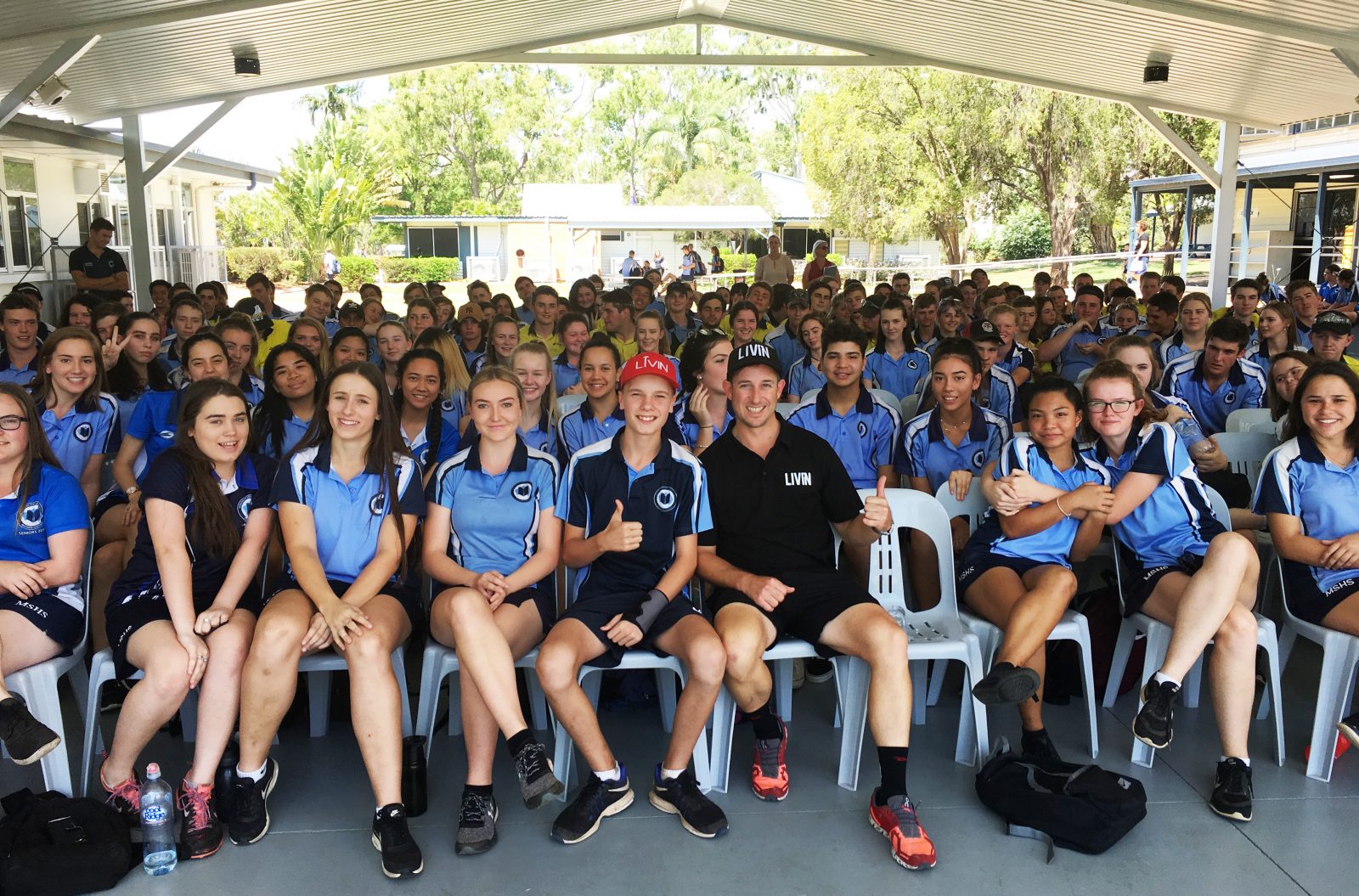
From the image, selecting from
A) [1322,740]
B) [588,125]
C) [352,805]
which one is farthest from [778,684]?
[588,125]

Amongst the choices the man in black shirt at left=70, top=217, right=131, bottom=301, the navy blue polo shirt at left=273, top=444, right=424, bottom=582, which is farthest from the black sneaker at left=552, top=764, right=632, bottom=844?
the man in black shirt at left=70, top=217, right=131, bottom=301

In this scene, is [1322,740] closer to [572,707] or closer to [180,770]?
[572,707]

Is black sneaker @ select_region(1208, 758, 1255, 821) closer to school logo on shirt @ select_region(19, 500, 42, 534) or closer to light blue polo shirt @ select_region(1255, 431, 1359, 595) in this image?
light blue polo shirt @ select_region(1255, 431, 1359, 595)

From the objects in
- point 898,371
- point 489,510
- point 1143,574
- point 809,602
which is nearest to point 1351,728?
point 1143,574

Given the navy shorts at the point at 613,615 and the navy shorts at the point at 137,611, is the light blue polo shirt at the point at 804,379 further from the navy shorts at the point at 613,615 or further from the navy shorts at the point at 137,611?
the navy shorts at the point at 137,611

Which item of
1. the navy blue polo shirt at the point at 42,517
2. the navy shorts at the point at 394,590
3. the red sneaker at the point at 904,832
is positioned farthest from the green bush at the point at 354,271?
the red sneaker at the point at 904,832

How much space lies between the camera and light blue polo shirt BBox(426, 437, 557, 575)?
3.36m

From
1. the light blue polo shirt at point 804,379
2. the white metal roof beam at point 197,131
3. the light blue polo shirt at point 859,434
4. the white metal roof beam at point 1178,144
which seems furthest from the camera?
the white metal roof beam at point 1178,144

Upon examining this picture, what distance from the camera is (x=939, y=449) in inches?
169

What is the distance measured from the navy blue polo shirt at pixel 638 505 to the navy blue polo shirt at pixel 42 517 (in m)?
1.38

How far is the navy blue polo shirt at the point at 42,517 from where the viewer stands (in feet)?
10.1

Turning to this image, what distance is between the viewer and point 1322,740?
323cm

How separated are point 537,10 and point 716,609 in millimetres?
7511

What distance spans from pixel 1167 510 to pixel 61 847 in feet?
10.7
